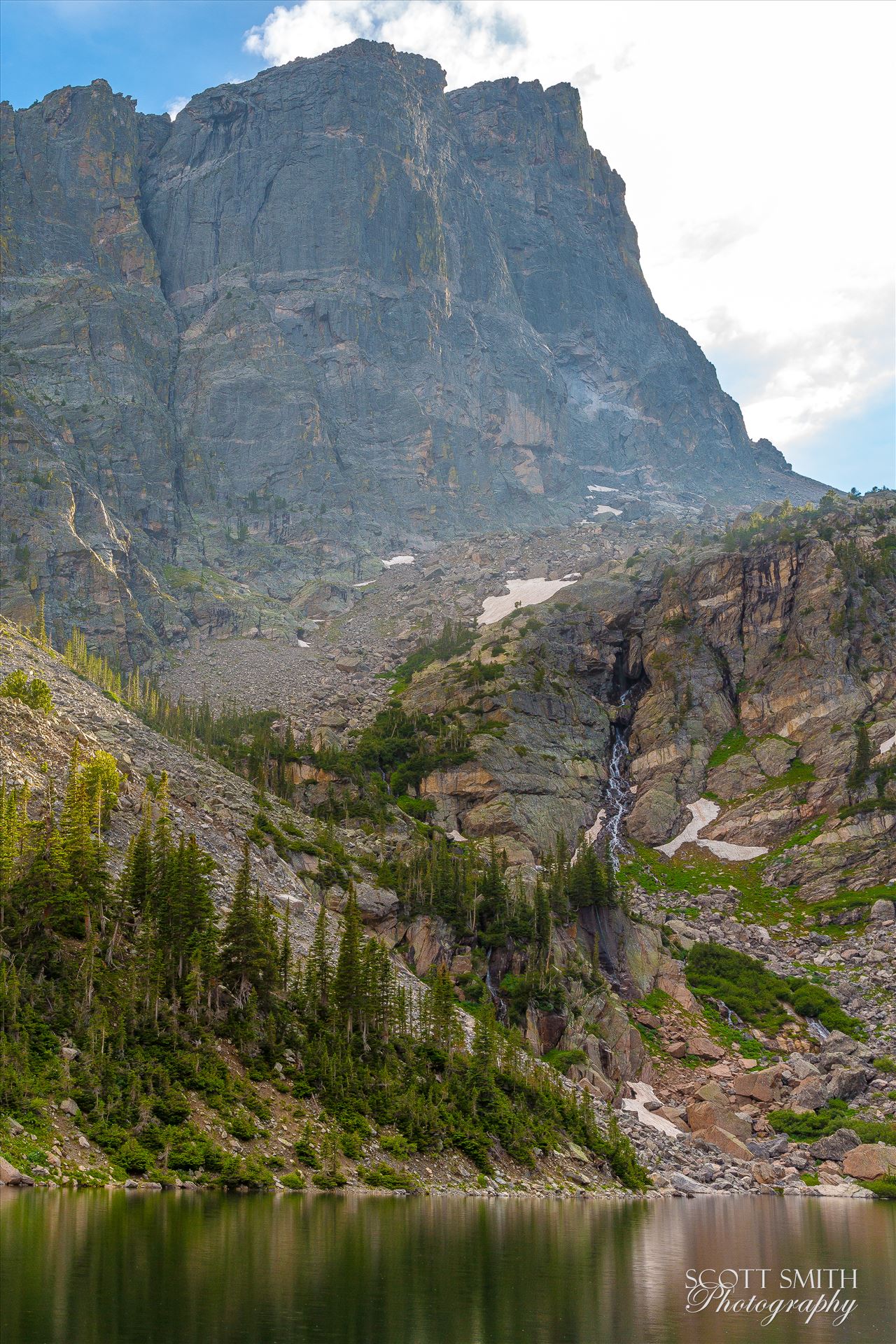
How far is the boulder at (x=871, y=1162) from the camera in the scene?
98.7m

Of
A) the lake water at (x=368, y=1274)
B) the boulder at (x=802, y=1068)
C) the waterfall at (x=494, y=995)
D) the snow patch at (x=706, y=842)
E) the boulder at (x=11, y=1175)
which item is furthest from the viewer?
the snow patch at (x=706, y=842)

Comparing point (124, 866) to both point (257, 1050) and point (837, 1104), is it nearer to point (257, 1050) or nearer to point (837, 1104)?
point (257, 1050)

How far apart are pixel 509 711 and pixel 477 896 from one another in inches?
2551

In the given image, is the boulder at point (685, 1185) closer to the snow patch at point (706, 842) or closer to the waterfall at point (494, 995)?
the waterfall at point (494, 995)

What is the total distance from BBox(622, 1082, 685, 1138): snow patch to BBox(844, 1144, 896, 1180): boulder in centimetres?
1417

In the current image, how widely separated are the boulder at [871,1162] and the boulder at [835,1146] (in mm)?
823

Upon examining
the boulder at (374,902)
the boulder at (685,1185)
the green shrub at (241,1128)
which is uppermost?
the boulder at (374,902)

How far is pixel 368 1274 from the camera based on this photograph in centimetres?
3806

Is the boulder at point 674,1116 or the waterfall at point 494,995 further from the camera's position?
the waterfall at point 494,995

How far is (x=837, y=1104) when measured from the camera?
110 meters

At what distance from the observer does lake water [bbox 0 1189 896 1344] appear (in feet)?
97.3

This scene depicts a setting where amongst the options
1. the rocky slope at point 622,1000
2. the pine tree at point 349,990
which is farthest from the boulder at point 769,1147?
the pine tree at point 349,990

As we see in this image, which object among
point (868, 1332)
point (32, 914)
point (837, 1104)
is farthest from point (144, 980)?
point (837, 1104)

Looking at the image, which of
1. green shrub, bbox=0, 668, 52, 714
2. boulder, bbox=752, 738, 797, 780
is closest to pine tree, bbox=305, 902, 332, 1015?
green shrub, bbox=0, 668, 52, 714
